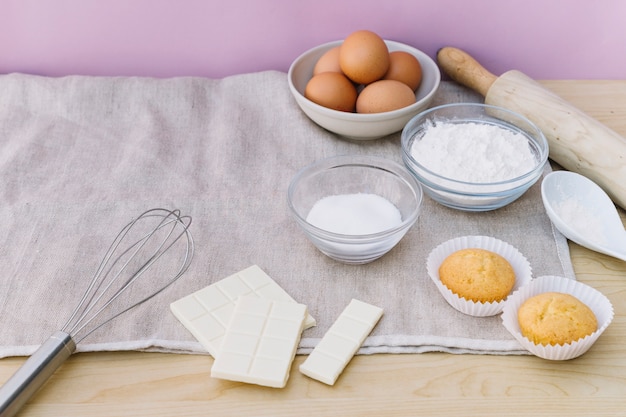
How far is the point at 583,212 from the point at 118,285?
0.75 metres

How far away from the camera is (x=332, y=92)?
1.23 metres

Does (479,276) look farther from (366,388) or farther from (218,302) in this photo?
(218,302)

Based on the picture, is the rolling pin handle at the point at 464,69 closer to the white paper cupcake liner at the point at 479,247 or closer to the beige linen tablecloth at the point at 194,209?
the beige linen tablecloth at the point at 194,209

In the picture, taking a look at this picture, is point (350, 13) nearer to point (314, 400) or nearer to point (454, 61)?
point (454, 61)

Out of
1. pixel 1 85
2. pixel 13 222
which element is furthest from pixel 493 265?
pixel 1 85

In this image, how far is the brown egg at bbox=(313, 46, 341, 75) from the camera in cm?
128

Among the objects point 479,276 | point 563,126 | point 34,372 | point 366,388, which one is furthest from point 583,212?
point 34,372

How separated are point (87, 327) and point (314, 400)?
33 cm

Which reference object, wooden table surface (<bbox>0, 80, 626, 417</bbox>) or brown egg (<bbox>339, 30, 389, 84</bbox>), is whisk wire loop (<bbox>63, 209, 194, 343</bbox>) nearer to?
wooden table surface (<bbox>0, 80, 626, 417</bbox>)

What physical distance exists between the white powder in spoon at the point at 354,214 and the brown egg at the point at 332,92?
0.21 m

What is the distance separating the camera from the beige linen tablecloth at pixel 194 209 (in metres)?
0.92

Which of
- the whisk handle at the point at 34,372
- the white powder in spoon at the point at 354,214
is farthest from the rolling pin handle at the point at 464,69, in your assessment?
the whisk handle at the point at 34,372

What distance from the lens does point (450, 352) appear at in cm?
88

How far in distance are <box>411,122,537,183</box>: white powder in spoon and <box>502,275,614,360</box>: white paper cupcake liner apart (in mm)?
223
